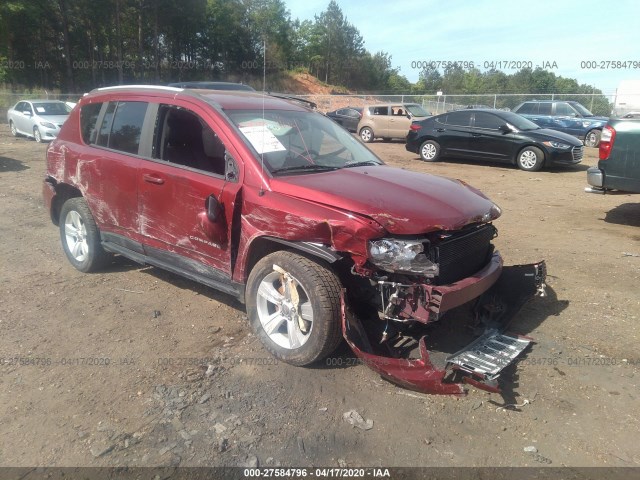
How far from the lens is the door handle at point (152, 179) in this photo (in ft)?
13.9

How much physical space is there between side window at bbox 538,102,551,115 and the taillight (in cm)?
1348

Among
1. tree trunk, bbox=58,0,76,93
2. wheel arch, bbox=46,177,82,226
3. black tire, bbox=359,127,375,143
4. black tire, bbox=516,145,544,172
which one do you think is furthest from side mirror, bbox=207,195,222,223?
tree trunk, bbox=58,0,76,93

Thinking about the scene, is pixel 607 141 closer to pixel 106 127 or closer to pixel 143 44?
pixel 106 127

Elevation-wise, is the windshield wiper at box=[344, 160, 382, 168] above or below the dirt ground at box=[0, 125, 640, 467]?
above

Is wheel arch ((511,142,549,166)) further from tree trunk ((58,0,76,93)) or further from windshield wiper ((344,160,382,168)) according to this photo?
tree trunk ((58,0,76,93))

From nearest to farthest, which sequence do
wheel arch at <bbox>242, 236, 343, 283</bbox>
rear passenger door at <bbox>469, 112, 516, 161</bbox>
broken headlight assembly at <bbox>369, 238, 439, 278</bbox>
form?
broken headlight assembly at <bbox>369, 238, 439, 278</bbox> → wheel arch at <bbox>242, 236, 343, 283</bbox> → rear passenger door at <bbox>469, 112, 516, 161</bbox>

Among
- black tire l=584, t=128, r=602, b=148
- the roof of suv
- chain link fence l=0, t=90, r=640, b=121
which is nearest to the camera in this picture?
the roof of suv

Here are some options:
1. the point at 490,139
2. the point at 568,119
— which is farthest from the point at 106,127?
the point at 568,119

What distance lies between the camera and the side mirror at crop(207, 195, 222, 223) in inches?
149

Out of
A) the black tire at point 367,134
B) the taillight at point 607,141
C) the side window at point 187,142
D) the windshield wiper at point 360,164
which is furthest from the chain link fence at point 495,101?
the side window at point 187,142

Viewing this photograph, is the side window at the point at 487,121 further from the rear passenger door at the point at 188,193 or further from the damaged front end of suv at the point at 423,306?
the rear passenger door at the point at 188,193

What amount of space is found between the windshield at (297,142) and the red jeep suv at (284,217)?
0.01 m

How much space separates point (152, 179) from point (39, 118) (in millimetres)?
16685

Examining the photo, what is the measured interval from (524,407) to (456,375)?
451 millimetres
